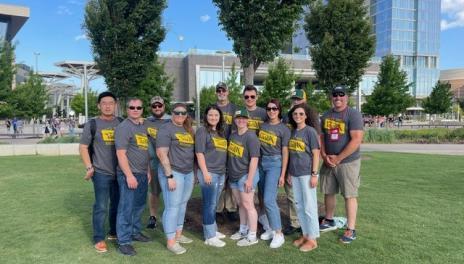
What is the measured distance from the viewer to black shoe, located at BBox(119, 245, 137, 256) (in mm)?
4867

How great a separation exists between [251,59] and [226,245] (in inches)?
147

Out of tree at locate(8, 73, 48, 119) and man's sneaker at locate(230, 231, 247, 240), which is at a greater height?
tree at locate(8, 73, 48, 119)

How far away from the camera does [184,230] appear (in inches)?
230

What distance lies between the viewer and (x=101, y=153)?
4855mm

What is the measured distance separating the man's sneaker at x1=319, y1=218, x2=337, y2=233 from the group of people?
409mm

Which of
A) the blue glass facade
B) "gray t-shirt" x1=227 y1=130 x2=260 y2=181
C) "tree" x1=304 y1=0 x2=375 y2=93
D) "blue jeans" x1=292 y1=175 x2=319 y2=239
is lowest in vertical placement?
"blue jeans" x1=292 y1=175 x2=319 y2=239

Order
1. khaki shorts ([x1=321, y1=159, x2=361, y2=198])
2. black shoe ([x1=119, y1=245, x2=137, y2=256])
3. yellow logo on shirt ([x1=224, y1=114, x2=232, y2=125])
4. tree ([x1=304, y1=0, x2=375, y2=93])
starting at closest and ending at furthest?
1. black shoe ([x1=119, y1=245, x2=137, y2=256])
2. khaki shorts ([x1=321, y1=159, x2=361, y2=198])
3. yellow logo on shirt ([x1=224, y1=114, x2=232, y2=125])
4. tree ([x1=304, y1=0, x2=375, y2=93])

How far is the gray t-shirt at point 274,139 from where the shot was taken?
498 cm

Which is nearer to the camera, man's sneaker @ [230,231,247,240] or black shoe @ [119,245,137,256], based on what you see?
black shoe @ [119,245,137,256]

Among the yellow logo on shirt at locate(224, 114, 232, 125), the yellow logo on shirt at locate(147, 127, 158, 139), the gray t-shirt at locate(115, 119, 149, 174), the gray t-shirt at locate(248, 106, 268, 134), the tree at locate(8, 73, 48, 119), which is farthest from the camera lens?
the tree at locate(8, 73, 48, 119)

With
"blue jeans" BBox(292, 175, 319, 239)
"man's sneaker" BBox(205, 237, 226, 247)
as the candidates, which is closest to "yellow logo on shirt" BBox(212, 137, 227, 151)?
"blue jeans" BBox(292, 175, 319, 239)

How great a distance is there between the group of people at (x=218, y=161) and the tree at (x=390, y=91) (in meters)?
29.7

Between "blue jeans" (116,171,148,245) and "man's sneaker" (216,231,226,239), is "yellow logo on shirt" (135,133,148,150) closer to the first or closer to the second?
"blue jeans" (116,171,148,245)

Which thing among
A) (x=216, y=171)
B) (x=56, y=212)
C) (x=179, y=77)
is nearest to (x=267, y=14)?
(x=216, y=171)
